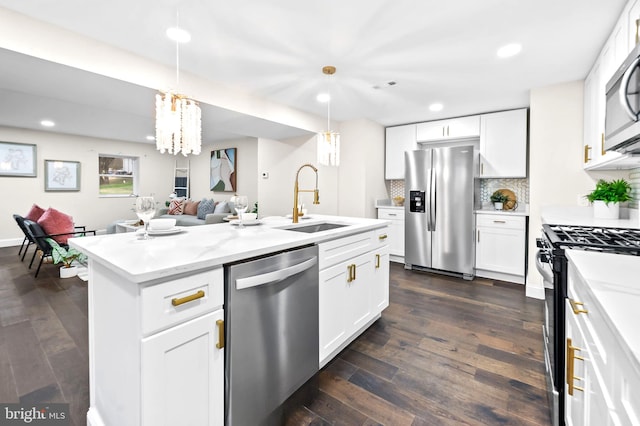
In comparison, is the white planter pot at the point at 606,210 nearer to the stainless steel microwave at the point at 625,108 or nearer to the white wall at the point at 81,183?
the stainless steel microwave at the point at 625,108

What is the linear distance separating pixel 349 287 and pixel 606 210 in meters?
2.28

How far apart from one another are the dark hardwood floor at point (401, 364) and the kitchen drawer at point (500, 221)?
91cm

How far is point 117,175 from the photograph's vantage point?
7465 millimetres

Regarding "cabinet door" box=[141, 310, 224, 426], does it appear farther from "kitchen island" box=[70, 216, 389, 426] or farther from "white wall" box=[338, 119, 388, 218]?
"white wall" box=[338, 119, 388, 218]

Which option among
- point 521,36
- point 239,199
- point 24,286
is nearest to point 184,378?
point 239,199

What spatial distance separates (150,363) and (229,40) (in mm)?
2326

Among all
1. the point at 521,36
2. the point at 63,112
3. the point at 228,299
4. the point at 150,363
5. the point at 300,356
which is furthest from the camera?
the point at 63,112

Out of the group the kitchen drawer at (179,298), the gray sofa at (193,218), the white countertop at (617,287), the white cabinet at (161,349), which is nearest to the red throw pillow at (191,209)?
the gray sofa at (193,218)

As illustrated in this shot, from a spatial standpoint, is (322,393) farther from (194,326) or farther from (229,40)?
(229,40)

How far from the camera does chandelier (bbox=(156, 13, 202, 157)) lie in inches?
70.0

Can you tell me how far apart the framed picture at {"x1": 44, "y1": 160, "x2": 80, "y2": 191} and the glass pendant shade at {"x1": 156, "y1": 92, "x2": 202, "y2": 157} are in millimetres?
6405

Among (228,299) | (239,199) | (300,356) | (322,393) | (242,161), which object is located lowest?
(322,393)

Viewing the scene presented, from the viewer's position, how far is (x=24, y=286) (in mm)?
3383

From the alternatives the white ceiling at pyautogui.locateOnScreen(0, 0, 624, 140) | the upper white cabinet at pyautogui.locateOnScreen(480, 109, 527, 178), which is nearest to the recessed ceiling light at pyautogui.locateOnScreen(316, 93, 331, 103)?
the white ceiling at pyautogui.locateOnScreen(0, 0, 624, 140)
